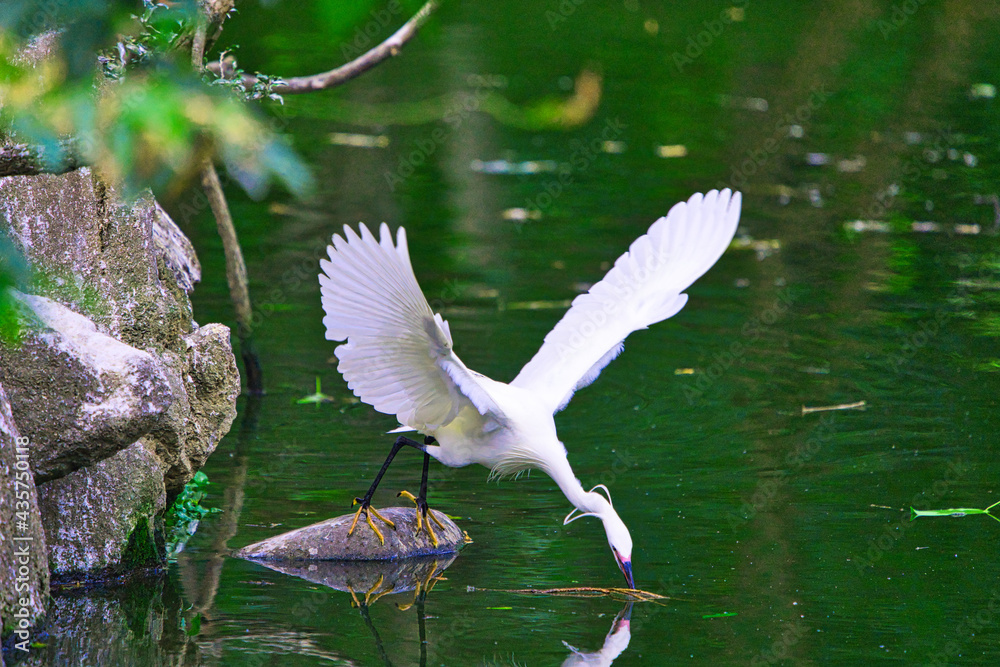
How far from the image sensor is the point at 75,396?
5.10m

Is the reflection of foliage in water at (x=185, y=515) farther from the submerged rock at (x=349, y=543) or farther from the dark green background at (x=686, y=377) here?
the submerged rock at (x=349, y=543)

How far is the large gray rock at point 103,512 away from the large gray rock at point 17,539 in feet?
1.52

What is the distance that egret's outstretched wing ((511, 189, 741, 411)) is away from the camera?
20.3 feet

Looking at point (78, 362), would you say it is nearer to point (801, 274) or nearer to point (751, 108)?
point (801, 274)

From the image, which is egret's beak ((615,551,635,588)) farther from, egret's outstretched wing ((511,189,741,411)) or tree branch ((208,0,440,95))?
tree branch ((208,0,440,95))

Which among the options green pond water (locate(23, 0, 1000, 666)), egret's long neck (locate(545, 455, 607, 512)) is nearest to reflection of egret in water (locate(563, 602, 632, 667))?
green pond water (locate(23, 0, 1000, 666))

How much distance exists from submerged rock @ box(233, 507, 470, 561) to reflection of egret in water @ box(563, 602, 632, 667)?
112 centimetres

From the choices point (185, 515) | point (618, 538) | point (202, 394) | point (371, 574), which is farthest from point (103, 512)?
point (618, 538)

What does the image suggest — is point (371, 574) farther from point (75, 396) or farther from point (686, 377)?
point (686, 377)

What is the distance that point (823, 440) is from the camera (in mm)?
7730

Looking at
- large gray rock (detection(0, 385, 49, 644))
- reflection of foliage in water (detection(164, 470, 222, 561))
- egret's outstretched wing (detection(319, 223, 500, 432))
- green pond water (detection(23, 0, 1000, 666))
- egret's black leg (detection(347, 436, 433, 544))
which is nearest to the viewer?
large gray rock (detection(0, 385, 49, 644))

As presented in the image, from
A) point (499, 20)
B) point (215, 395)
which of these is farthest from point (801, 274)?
point (499, 20)

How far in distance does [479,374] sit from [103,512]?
180cm

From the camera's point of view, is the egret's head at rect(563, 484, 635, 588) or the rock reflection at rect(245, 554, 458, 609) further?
the rock reflection at rect(245, 554, 458, 609)
